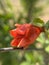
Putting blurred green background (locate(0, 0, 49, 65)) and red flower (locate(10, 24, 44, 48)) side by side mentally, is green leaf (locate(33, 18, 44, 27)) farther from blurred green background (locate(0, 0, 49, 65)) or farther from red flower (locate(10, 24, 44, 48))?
blurred green background (locate(0, 0, 49, 65))

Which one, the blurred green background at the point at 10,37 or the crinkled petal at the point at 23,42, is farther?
the blurred green background at the point at 10,37

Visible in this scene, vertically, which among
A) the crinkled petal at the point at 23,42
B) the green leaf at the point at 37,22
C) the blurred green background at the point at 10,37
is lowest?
the blurred green background at the point at 10,37

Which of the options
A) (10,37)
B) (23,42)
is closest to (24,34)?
(23,42)

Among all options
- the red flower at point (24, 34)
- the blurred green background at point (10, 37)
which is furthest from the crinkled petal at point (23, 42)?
the blurred green background at point (10, 37)

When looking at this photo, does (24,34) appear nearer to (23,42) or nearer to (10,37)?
(23,42)

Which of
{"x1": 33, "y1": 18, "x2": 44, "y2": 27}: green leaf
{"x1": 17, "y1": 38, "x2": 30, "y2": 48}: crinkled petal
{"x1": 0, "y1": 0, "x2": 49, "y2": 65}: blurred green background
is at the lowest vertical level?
{"x1": 0, "y1": 0, "x2": 49, "y2": 65}: blurred green background

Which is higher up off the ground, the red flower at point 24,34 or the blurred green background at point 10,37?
the red flower at point 24,34

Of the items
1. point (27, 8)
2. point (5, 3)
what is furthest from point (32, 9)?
point (5, 3)

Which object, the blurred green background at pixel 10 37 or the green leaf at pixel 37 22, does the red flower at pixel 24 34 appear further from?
the blurred green background at pixel 10 37

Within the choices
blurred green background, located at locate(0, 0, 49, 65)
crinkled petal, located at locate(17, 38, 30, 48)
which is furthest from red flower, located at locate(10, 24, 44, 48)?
blurred green background, located at locate(0, 0, 49, 65)

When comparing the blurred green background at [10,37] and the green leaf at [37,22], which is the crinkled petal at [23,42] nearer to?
the green leaf at [37,22]

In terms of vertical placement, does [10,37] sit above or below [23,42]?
below

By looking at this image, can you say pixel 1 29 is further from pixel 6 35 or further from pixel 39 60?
pixel 39 60

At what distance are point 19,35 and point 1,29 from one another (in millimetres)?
499
